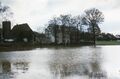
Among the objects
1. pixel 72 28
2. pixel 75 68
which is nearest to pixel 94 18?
pixel 72 28

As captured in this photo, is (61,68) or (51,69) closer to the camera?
(51,69)

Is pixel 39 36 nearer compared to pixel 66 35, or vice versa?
pixel 66 35

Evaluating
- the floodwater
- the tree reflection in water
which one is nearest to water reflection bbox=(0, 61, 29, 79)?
the floodwater

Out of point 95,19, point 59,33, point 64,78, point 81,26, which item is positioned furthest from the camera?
point 59,33

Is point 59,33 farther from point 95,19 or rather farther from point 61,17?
point 95,19

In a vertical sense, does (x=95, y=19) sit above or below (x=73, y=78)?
above

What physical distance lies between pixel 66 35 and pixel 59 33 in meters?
2.84

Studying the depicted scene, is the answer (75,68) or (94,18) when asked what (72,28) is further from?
(75,68)

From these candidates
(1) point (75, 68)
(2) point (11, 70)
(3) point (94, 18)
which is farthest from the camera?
(3) point (94, 18)

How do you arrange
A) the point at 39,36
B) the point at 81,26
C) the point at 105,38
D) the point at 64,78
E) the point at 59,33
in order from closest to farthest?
the point at 64,78 → the point at 81,26 → the point at 59,33 → the point at 39,36 → the point at 105,38

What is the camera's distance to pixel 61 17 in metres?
112

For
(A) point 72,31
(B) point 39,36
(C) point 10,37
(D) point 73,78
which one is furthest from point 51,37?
(D) point 73,78

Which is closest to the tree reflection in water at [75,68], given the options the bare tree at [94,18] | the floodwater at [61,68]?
the floodwater at [61,68]

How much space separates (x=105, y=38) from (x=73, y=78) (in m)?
122
